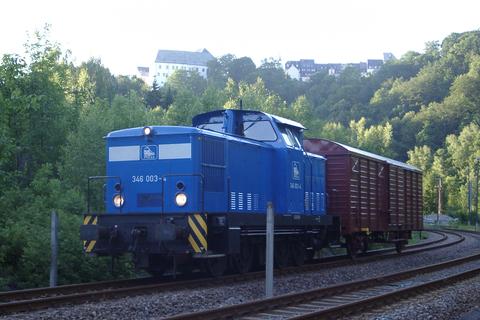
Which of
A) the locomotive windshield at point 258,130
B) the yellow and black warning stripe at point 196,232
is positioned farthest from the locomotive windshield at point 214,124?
the yellow and black warning stripe at point 196,232

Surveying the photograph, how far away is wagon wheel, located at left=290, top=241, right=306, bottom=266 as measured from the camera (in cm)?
1766

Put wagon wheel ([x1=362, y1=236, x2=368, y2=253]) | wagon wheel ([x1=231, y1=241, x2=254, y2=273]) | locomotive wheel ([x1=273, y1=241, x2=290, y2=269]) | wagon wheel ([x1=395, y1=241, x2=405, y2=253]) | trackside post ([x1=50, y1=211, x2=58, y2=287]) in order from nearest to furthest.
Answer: trackside post ([x1=50, y1=211, x2=58, y2=287]) → wagon wheel ([x1=231, y1=241, x2=254, y2=273]) → locomotive wheel ([x1=273, y1=241, x2=290, y2=269]) → wagon wheel ([x1=362, y1=236, x2=368, y2=253]) → wagon wheel ([x1=395, y1=241, x2=405, y2=253])

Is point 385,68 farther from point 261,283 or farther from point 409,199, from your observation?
point 261,283

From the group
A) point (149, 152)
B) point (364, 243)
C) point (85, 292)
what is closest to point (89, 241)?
point (85, 292)

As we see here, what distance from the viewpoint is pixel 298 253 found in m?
17.8

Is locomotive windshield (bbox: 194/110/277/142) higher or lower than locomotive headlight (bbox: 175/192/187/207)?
higher

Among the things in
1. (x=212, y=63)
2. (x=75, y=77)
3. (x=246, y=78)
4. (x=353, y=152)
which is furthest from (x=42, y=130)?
(x=212, y=63)

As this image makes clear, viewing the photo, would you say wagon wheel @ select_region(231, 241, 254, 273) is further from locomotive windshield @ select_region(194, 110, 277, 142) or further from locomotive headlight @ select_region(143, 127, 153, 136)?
locomotive headlight @ select_region(143, 127, 153, 136)

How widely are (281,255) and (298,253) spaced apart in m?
1.05

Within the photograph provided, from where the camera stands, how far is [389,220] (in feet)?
78.6

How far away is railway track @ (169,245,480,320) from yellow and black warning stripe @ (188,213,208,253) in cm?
237

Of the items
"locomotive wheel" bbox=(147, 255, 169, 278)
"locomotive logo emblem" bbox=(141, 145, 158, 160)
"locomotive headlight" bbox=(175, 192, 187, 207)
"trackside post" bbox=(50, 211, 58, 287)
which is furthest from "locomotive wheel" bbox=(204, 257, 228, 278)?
"trackside post" bbox=(50, 211, 58, 287)

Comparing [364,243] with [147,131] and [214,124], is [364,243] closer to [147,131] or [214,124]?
[214,124]

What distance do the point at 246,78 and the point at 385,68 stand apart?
132 feet
